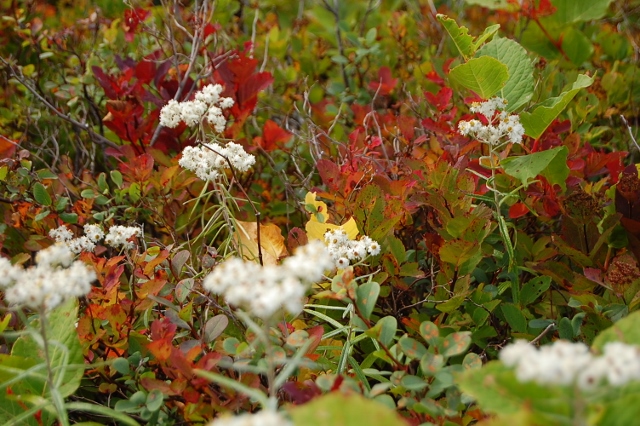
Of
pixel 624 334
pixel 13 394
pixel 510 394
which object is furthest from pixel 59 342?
pixel 624 334

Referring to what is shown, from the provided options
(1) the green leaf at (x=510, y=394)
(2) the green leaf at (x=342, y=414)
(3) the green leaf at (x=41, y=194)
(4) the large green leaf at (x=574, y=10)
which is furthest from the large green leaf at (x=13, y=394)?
(4) the large green leaf at (x=574, y=10)

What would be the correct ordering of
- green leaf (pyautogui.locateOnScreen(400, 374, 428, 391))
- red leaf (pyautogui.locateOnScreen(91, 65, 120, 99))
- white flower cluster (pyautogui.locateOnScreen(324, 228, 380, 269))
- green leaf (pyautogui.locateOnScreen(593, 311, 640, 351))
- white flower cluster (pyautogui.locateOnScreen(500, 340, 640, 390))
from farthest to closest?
red leaf (pyautogui.locateOnScreen(91, 65, 120, 99)) < white flower cluster (pyautogui.locateOnScreen(324, 228, 380, 269)) < green leaf (pyautogui.locateOnScreen(400, 374, 428, 391)) < green leaf (pyautogui.locateOnScreen(593, 311, 640, 351)) < white flower cluster (pyautogui.locateOnScreen(500, 340, 640, 390))

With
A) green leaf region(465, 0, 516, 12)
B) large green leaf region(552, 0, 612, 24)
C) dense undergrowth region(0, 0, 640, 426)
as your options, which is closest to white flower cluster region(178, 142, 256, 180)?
dense undergrowth region(0, 0, 640, 426)

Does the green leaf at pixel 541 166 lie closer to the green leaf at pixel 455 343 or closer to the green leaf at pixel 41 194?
the green leaf at pixel 455 343

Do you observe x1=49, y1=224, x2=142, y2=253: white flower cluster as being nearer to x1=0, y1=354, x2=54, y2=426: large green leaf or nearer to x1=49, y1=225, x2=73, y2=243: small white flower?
x1=49, y1=225, x2=73, y2=243: small white flower

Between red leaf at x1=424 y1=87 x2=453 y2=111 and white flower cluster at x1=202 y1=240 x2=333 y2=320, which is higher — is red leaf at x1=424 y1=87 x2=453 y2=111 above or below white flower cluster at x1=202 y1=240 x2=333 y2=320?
above

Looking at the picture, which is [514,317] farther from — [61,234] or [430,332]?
[61,234]

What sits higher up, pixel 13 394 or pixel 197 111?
pixel 197 111
